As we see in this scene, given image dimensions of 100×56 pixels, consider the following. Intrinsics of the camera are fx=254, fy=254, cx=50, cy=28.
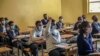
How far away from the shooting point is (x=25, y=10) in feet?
41.3

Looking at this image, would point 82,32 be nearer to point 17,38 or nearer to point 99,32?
point 17,38

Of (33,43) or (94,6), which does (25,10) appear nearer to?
(94,6)

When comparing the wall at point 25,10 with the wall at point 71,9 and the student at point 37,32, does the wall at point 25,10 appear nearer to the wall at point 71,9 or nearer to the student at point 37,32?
the wall at point 71,9

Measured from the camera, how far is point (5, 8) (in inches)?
456

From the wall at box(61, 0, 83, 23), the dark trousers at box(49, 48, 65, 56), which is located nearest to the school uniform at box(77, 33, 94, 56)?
the dark trousers at box(49, 48, 65, 56)

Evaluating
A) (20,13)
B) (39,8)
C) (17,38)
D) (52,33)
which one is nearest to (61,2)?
(39,8)

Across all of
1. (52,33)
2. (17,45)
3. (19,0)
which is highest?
(19,0)

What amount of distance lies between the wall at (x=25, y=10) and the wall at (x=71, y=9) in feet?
2.27

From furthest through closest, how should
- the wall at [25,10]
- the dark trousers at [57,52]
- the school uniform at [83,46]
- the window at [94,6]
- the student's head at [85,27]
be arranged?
the window at [94,6] < the wall at [25,10] < the dark trousers at [57,52] < the school uniform at [83,46] < the student's head at [85,27]

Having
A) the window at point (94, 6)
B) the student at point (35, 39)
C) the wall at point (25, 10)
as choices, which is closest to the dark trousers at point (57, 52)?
the student at point (35, 39)

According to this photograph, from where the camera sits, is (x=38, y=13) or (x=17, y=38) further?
(x=38, y=13)

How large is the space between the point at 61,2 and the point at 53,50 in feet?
29.5

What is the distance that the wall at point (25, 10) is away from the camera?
1168 cm

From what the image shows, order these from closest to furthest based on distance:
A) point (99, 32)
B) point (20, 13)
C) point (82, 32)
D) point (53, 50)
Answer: point (82, 32) < point (53, 50) < point (99, 32) < point (20, 13)
